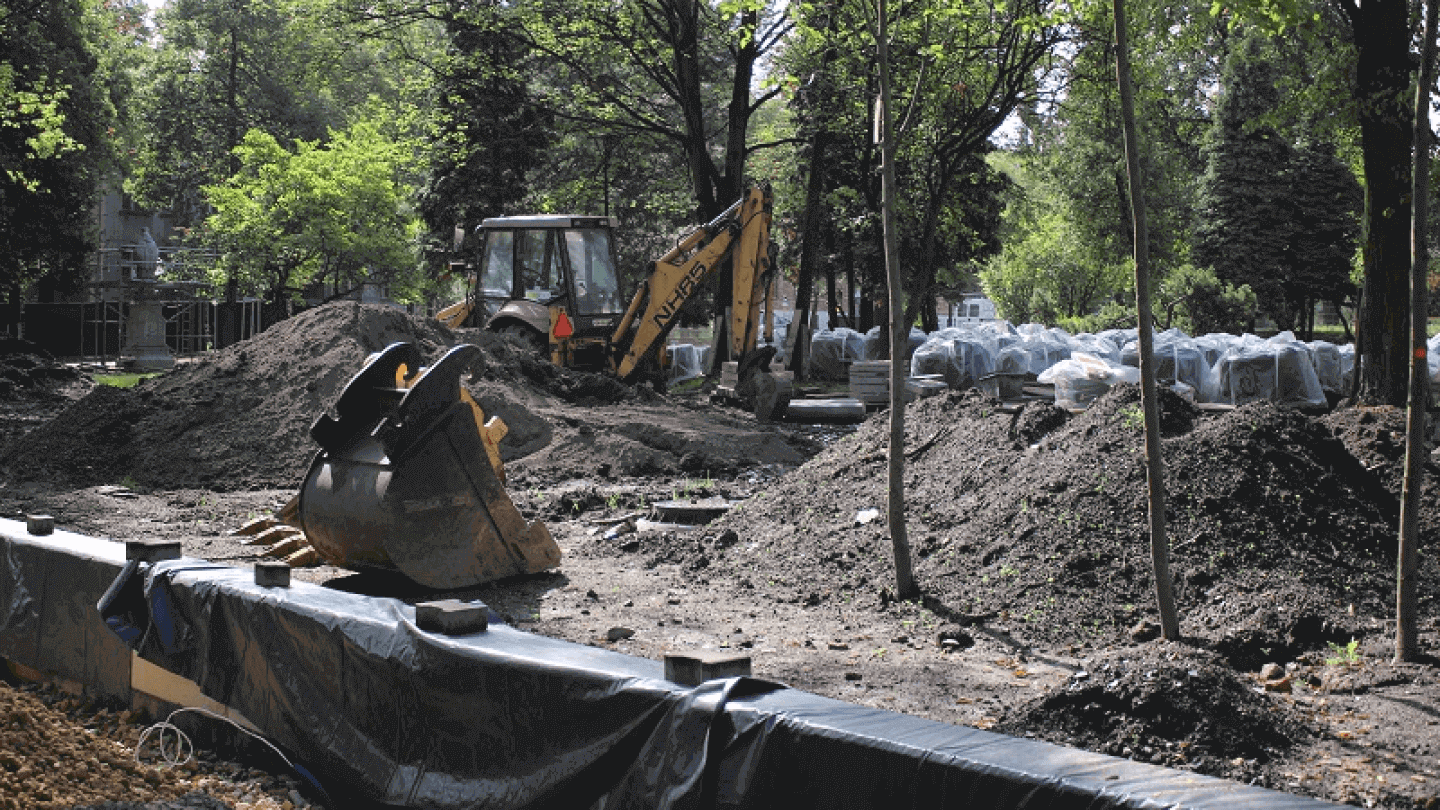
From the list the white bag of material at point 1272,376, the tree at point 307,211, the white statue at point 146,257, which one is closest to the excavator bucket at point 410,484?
the white bag of material at point 1272,376

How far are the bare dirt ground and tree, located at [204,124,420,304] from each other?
21.9m

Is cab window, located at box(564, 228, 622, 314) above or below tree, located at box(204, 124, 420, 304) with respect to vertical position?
below

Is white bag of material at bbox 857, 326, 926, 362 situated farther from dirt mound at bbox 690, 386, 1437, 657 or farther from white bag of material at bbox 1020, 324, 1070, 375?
dirt mound at bbox 690, 386, 1437, 657

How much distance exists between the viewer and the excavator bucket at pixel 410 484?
7047mm

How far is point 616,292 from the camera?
20.7 meters

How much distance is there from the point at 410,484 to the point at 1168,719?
172 inches

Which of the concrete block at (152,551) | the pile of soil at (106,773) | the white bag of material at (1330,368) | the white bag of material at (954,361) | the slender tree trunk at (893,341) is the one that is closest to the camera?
the pile of soil at (106,773)

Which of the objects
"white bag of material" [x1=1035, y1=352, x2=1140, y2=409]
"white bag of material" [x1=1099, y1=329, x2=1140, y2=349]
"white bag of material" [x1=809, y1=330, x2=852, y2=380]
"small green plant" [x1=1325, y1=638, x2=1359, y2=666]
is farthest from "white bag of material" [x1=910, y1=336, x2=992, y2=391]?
"small green plant" [x1=1325, y1=638, x2=1359, y2=666]

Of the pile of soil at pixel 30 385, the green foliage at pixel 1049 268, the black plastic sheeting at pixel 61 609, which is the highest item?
the green foliage at pixel 1049 268

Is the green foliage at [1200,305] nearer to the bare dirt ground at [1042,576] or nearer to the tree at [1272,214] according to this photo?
the tree at [1272,214]

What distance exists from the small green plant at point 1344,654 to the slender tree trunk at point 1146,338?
71 centimetres

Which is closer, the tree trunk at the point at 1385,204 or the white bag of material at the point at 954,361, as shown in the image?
the tree trunk at the point at 1385,204

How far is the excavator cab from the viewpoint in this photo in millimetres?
19984

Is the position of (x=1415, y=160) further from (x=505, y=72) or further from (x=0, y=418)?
(x=505, y=72)
